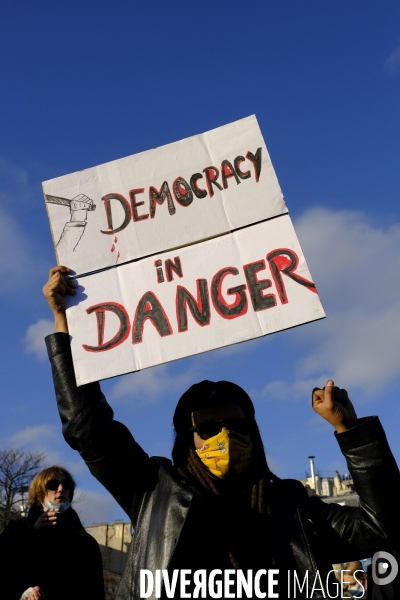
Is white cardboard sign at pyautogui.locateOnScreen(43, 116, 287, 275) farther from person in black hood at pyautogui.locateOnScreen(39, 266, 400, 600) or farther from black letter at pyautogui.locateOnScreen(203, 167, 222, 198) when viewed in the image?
person in black hood at pyautogui.locateOnScreen(39, 266, 400, 600)

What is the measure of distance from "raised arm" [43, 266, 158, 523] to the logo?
4.02 feet

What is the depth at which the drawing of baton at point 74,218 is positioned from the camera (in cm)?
337

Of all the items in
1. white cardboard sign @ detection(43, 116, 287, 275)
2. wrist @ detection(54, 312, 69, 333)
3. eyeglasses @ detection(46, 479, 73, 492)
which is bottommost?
eyeglasses @ detection(46, 479, 73, 492)

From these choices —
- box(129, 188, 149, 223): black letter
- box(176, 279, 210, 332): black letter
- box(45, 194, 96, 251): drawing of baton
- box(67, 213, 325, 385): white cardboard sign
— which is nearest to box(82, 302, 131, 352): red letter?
box(67, 213, 325, 385): white cardboard sign

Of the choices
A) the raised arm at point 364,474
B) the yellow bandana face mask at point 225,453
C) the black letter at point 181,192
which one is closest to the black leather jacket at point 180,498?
the raised arm at point 364,474

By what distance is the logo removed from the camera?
3457 millimetres

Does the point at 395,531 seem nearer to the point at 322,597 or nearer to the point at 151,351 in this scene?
the point at 322,597

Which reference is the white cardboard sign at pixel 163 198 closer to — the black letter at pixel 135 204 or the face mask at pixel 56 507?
the black letter at pixel 135 204

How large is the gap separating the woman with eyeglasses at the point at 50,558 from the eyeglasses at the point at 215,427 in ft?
5.68

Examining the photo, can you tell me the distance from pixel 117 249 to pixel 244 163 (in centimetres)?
71

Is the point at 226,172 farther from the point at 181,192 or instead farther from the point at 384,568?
the point at 384,568

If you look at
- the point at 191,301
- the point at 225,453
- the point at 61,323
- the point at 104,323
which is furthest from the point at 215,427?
the point at 61,323

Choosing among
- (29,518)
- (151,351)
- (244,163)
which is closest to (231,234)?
(244,163)

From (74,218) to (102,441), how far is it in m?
1.12
